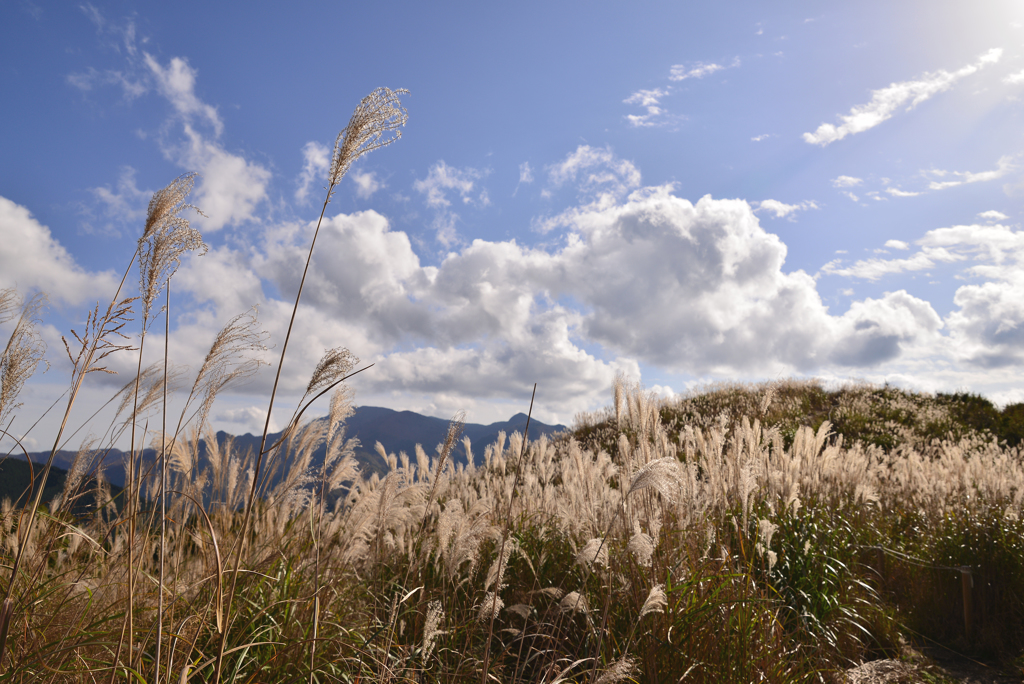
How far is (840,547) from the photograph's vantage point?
4.65 m

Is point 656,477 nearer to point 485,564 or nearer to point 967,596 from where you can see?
point 485,564

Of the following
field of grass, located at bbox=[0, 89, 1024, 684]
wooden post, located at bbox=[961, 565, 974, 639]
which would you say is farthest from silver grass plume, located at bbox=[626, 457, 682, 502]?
wooden post, located at bbox=[961, 565, 974, 639]

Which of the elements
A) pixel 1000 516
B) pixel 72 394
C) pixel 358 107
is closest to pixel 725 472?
pixel 1000 516

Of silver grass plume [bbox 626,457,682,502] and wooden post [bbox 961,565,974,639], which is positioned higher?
silver grass plume [bbox 626,457,682,502]

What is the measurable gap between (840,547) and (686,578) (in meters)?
2.76

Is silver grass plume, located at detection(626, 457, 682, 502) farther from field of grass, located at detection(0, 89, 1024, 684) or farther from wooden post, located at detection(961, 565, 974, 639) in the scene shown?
wooden post, located at detection(961, 565, 974, 639)

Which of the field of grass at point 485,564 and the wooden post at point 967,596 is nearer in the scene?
the field of grass at point 485,564

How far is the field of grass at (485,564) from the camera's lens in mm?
2031

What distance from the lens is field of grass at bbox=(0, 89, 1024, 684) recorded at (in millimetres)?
2031

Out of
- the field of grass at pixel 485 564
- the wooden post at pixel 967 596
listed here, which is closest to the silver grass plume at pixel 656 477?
the field of grass at pixel 485 564

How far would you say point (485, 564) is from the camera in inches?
148

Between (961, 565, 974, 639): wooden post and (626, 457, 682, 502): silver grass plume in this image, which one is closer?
(626, 457, 682, 502): silver grass plume

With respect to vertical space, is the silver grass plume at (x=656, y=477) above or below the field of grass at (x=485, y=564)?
above

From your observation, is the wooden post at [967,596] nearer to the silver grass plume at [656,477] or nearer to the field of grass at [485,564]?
the field of grass at [485,564]
